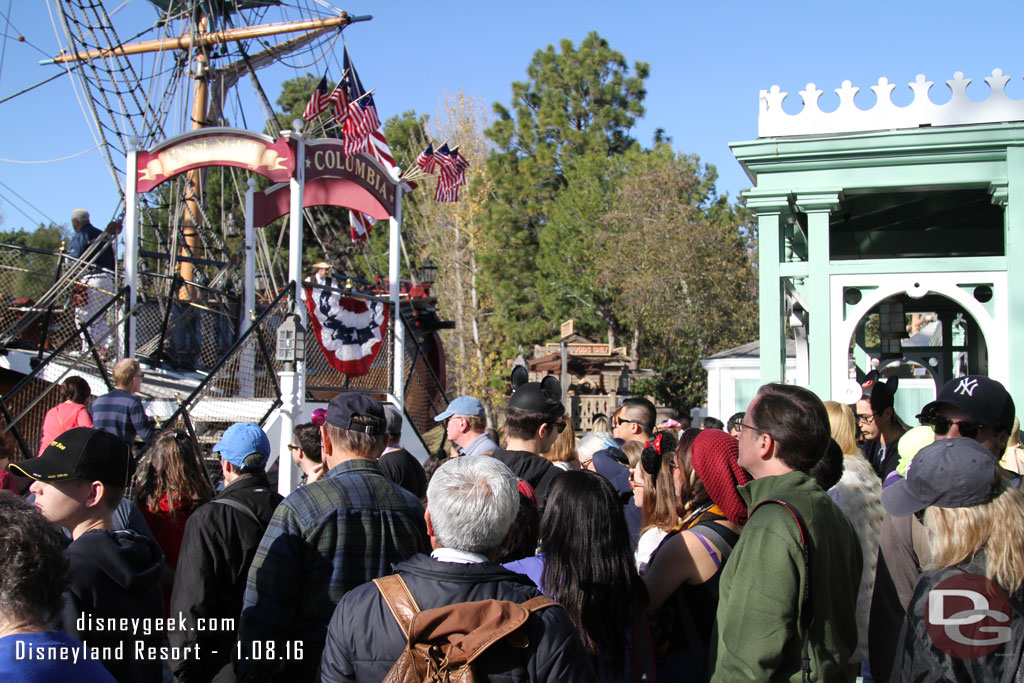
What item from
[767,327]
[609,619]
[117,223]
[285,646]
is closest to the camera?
[609,619]

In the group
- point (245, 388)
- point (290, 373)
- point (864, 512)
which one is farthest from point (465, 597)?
point (245, 388)

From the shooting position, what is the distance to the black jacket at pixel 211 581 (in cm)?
350

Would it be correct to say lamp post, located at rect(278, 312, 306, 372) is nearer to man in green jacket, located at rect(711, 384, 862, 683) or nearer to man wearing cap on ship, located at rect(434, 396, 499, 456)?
man wearing cap on ship, located at rect(434, 396, 499, 456)

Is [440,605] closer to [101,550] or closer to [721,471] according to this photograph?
[101,550]

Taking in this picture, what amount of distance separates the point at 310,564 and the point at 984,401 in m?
3.00

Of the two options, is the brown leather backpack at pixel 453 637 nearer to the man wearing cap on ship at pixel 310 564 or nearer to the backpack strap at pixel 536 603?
the backpack strap at pixel 536 603

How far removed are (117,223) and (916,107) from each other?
9.85m

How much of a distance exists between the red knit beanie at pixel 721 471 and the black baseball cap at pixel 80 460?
2.06 m

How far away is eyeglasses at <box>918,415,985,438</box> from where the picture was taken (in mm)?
3910

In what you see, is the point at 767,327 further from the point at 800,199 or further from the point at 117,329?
the point at 117,329

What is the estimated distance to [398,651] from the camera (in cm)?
220

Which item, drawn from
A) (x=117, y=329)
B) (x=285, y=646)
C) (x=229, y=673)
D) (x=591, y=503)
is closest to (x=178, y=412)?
(x=117, y=329)

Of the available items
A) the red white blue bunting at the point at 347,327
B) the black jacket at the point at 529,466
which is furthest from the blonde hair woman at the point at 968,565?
the red white blue bunting at the point at 347,327

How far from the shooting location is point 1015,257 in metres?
7.74
